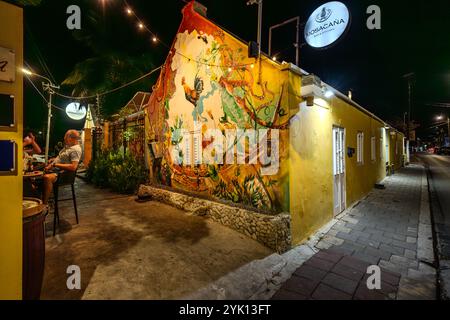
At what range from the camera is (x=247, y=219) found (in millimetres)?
4641

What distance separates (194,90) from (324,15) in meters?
3.81

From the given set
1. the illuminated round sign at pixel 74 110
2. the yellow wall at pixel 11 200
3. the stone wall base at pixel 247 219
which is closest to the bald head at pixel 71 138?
the stone wall base at pixel 247 219

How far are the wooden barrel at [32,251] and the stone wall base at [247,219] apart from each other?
3.35m

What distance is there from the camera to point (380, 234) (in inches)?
212

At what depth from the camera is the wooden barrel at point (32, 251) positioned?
7.93 ft

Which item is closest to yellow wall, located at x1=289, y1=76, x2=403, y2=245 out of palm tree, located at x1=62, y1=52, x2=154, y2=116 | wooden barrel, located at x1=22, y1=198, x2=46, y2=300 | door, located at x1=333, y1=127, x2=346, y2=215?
door, located at x1=333, y1=127, x2=346, y2=215

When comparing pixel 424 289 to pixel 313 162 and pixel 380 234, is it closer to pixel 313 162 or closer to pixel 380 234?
pixel 380 234

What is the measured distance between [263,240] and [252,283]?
3.82 feet

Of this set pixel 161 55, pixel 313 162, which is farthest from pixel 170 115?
pixel 161 55

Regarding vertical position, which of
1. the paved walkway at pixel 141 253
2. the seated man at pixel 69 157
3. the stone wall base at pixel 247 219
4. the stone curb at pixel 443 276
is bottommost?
the stone curb at pixel 443 276

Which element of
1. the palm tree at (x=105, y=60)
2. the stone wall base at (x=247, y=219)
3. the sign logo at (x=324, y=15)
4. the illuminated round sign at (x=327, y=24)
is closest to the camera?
the stone wall base at (x=247, y=219)

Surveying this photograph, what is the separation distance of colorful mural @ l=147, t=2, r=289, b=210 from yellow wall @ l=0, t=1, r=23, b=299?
378cm

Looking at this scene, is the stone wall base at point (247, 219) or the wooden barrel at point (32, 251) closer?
the wooden barrel at point (32, 251)

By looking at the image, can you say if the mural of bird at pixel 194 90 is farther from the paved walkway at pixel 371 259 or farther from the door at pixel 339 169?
the paved walkway at pixel 371 259
